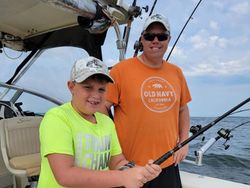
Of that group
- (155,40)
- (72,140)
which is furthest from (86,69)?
(155,40)

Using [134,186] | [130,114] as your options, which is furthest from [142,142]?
[134,186]

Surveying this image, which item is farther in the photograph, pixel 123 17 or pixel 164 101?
pixel 123 17

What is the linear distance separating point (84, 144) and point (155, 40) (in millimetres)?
869

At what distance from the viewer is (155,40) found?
192 cm

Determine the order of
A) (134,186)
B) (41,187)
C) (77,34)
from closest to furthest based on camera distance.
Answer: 1. (134,186)
2. (41,187)
3. (77,34)

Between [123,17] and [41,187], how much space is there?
2015 mm

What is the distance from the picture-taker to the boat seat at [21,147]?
3.17 metres

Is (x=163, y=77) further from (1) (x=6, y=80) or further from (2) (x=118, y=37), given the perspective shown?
(1) (x=6, y=80)

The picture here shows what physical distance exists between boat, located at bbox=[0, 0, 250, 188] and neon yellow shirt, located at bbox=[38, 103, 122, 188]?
1.05 metres

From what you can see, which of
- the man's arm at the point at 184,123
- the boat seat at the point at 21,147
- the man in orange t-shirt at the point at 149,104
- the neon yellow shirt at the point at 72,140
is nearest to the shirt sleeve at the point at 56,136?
the neon yellow shirt at the point at 72,140

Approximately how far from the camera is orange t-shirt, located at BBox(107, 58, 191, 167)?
1.86 metres

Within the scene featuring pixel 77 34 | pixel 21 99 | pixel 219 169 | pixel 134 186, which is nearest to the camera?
pixel 134 186

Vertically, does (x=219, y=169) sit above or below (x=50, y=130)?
below

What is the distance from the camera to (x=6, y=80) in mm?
4336
